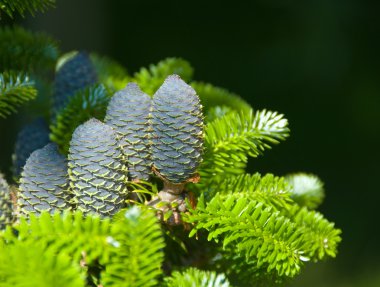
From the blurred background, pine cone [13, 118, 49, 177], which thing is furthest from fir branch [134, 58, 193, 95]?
the blurred background

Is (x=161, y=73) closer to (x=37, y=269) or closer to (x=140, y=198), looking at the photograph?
(x=140, y=198)

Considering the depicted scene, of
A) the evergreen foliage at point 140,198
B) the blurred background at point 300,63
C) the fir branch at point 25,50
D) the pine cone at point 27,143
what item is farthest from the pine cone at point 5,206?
the blurred background at point 300,63

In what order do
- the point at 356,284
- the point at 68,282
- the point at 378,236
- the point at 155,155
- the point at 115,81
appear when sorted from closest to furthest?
the point at 68,282 → the point at 155,155 → the point at 115,81 → the point at 356,284 → the point at 378,236

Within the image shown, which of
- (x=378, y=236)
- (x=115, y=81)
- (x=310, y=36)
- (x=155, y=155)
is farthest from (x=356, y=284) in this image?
(x=155, y=155)

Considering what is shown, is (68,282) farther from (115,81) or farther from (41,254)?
(115,81)

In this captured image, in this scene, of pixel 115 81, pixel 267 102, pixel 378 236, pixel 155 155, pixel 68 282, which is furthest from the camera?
pixel 267 102

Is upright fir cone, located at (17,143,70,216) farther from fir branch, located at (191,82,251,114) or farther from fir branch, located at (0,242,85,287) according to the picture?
fir branch, located at (191,82,251,114)

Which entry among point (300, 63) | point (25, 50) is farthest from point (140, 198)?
point (300, 63)
